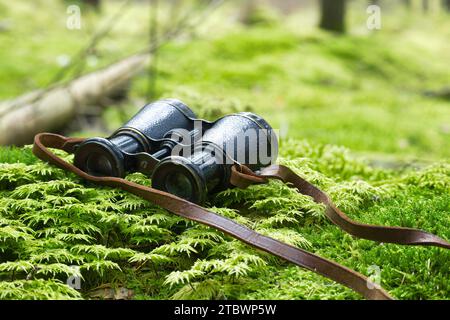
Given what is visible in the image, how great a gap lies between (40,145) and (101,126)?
670 centimetres

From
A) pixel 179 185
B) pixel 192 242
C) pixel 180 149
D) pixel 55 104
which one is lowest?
pixel 55 104

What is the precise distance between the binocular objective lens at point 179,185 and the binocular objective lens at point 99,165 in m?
0.44

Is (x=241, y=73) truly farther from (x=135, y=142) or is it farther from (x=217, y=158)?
(x=217, y=158)

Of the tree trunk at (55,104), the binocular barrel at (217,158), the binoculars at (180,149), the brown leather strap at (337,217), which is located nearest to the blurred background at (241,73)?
the tree trunk at (55,104)

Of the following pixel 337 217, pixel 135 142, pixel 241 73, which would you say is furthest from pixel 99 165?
pixel 241 73

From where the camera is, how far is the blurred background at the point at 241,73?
30.1ft

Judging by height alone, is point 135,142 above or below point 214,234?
above

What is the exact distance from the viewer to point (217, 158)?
3.54 meters

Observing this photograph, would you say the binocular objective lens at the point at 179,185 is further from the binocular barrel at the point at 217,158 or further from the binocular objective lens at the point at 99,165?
the binocular objective lens at the point at 99,165

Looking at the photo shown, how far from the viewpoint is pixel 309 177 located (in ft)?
13.1

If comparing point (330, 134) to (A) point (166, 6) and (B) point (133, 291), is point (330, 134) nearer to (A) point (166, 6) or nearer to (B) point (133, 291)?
(B) point (133, 291)

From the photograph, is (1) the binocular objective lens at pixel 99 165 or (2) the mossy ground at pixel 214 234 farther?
(1) the binocular objective lens at pixel 99 165

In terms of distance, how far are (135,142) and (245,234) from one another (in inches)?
44.0

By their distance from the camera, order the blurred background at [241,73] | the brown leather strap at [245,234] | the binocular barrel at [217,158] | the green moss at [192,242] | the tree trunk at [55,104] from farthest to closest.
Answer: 1. the blurred background at [241,73]
2. the tree trunk at [55,104]
3. the binocular barrel at [217,158]
4. the green moss at [192,242]
5. the brown leather strap at [245,234]
